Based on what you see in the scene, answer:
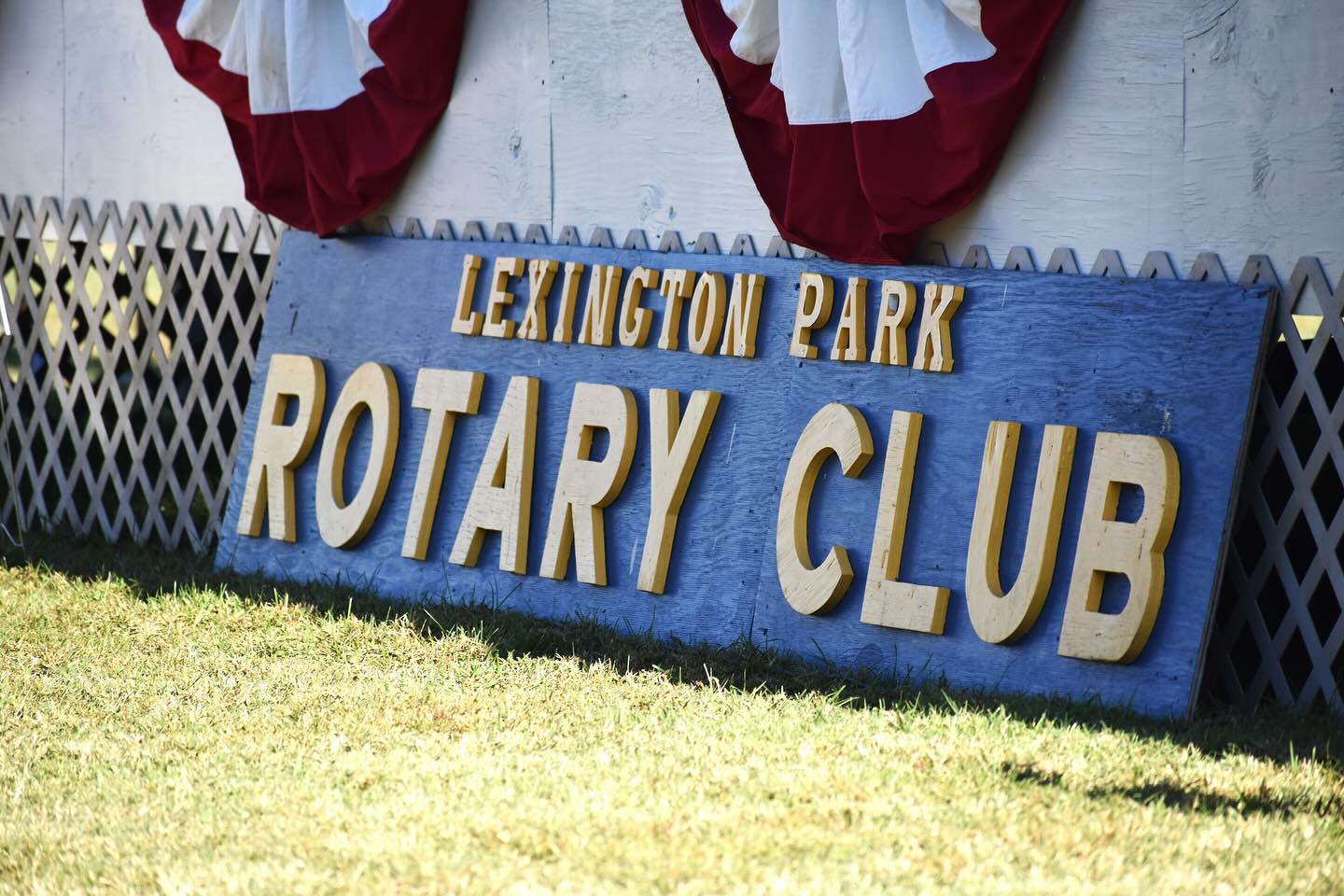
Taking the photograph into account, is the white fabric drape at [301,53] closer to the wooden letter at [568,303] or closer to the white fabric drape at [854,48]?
the wooden letter at [568,303]

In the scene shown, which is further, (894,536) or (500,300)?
(500,300)

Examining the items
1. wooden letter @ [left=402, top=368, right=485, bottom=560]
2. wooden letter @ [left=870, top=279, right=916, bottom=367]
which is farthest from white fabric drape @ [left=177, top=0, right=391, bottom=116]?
wooden letter @ [left=870, top=279, right=916, bottom=367]

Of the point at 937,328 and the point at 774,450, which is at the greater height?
the point at 937,328

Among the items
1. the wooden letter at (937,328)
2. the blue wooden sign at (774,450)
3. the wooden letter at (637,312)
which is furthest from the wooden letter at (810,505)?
the wooden letter at (637,312)

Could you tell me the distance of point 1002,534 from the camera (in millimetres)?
4367

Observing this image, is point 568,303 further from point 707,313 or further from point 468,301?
point 707,313

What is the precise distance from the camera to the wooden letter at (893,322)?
4617mm

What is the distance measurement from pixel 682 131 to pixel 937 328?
1.23 meters

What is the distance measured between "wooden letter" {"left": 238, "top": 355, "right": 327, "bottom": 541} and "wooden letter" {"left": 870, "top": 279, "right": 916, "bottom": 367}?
2.26 m

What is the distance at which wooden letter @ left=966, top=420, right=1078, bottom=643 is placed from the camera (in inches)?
168

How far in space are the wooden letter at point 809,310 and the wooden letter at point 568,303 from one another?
87cm

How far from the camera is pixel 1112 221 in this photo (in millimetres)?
4406

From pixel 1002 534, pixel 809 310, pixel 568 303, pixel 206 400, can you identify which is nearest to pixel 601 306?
pixel 568 303

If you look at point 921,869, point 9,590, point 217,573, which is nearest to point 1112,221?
point 921,869
